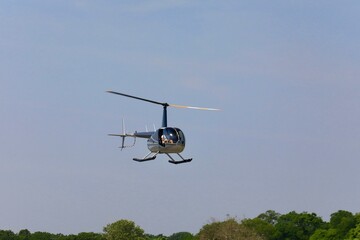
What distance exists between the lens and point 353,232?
199125 millimetres

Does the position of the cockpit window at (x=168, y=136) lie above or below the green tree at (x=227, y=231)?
below

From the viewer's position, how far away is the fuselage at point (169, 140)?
98.2 m

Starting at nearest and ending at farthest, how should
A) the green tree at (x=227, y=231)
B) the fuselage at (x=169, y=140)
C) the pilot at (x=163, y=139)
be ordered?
the fuselage at (x=169, y=140) → the pilot at (x=163, y=139) → the green tree at (x=227, y=231)

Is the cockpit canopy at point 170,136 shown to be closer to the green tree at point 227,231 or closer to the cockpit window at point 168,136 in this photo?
the cockpit window at point 168,136

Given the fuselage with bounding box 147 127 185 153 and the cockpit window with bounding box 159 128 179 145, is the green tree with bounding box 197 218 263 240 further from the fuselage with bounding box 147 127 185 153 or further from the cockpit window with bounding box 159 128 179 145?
the cockpit window with bounding box 159 128 179 145

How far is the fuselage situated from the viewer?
322 feet

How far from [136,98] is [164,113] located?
23.5 ft

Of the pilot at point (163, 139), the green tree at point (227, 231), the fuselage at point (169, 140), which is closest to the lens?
the fuselage at point (169, 140)

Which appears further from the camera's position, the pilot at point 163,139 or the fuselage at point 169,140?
the pilot at point 163,139

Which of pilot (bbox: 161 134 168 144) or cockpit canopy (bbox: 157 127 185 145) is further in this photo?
pilot (bbox: 161 134 168 144)

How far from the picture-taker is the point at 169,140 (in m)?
98.3

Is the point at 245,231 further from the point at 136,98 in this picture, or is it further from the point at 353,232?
the point at 136,98

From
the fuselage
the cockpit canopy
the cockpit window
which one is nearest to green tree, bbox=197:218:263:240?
the fuselage

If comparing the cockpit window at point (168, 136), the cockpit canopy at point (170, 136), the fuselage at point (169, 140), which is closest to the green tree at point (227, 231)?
the fuselage at point (169, 140)
